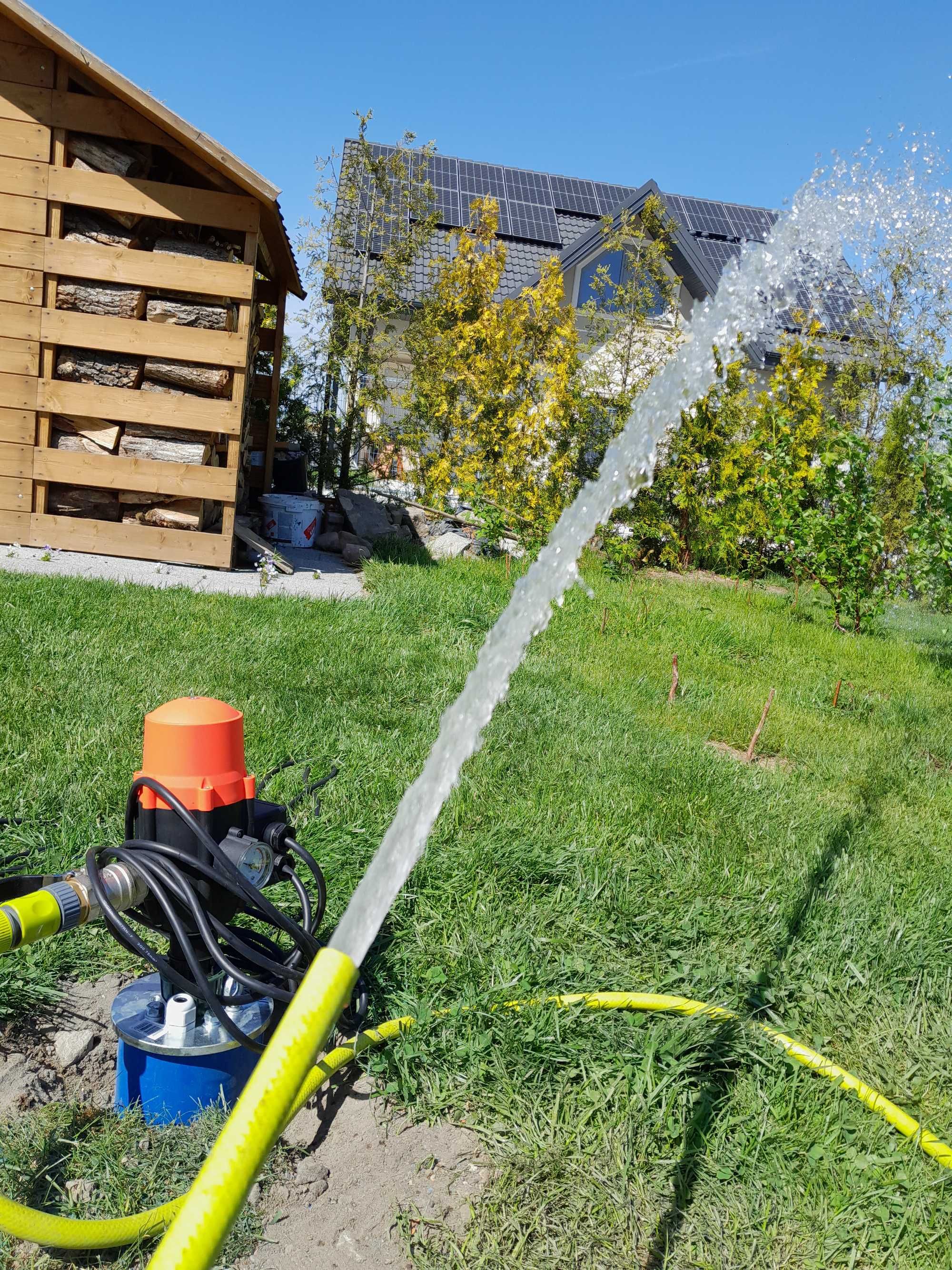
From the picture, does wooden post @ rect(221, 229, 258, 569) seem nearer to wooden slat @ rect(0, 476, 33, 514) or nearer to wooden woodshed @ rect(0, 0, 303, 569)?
wooden woodshed @ rect(0, 0, 303, 569)

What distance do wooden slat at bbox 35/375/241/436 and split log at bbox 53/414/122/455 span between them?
0.09 metres

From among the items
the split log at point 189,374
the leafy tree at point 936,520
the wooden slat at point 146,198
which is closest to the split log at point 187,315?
the split log at point 189,374

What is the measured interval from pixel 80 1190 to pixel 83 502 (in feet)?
18.3

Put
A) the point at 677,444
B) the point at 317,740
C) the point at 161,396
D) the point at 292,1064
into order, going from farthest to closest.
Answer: the point at 677,444 → the point at 161,396 → the point at 317,740 → the point at 292,1064

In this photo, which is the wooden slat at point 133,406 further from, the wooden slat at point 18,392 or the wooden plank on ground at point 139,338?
the wooden plank on ground at point 139,338

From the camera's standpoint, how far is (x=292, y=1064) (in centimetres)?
79

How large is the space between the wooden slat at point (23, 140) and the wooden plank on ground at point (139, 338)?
36.3 inches

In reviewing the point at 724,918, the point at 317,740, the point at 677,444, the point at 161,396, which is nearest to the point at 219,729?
the point at 724,918

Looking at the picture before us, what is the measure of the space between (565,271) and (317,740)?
1288 cm

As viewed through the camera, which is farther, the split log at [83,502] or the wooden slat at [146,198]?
the split log at [83,502]

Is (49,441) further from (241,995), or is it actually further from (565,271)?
(565,271)

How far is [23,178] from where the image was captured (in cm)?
592

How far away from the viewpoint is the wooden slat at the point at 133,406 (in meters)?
6.13

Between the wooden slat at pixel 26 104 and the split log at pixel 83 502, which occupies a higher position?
the wooden slat at pixel 26 104
